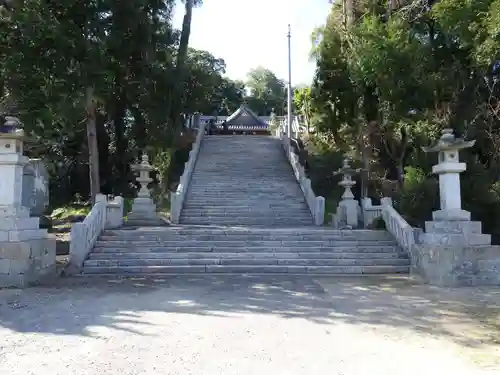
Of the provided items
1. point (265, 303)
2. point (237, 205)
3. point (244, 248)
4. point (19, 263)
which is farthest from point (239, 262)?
point (237, 205)

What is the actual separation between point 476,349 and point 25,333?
4.61m

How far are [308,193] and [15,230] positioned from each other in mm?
9301

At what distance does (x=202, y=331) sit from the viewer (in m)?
4.84

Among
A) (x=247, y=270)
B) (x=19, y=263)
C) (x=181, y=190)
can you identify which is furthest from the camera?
(x=181, y=190)

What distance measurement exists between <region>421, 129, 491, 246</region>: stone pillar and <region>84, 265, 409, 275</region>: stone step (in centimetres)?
116

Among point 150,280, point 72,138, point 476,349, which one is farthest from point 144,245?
point 72,138

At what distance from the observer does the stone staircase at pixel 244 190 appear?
13.5m

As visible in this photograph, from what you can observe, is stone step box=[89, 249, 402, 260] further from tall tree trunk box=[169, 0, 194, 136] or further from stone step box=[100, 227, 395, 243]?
tall tree trunk box=[169, 0, 194, 136]

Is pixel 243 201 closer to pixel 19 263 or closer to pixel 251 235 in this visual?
pixel 251 235

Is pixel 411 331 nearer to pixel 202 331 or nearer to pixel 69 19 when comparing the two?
pixel 202 331

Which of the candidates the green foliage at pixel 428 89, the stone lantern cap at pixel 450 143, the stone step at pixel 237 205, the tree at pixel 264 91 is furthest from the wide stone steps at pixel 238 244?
the tree at pixel 264 91

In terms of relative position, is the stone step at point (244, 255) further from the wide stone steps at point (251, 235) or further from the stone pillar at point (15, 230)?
the stone pillar at point (15, 230)

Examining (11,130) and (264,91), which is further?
(264,91)

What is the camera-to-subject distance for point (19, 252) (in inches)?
288
